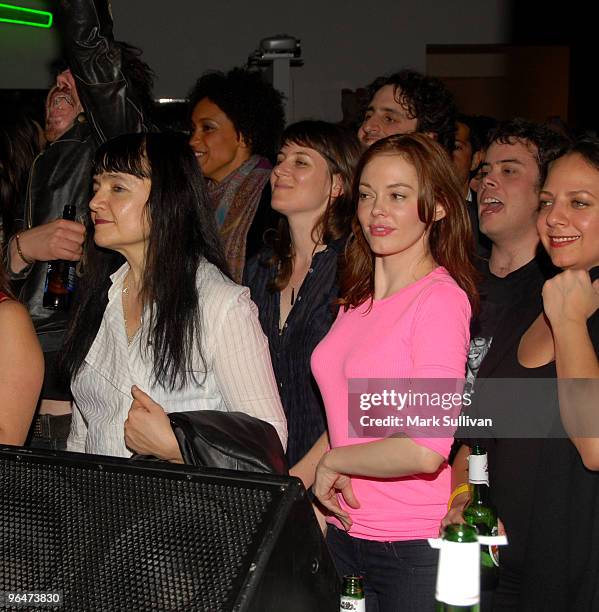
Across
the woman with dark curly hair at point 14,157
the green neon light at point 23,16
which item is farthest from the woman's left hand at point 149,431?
the green neon light at point 23,16

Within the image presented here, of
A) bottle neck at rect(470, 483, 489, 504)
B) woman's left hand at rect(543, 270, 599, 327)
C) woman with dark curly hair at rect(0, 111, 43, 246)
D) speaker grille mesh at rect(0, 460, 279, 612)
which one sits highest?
woman with dark curly hair at rect(0, 111, 43, 246)

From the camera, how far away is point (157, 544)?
46.5 inches

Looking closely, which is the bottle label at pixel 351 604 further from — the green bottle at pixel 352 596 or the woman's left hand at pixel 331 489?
the woman's left hand at pixel 331 489

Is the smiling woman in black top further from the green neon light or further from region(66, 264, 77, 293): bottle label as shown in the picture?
the green neon light

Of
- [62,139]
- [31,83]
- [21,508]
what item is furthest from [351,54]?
[21,508]

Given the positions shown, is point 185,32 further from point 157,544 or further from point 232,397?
point 157,544

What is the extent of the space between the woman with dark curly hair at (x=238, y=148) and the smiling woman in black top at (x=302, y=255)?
1.69 ft

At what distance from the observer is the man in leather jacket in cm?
257

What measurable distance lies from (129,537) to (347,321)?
95 centimetres

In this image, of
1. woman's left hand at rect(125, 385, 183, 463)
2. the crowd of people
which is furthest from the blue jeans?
woman's left hand at rect(125, 385, 183, 463)

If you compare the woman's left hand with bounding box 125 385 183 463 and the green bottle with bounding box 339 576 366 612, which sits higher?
the woman's left hand with bounding box 125 385 183 463

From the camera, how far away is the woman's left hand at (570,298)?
174 cm

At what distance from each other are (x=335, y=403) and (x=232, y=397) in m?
0.23

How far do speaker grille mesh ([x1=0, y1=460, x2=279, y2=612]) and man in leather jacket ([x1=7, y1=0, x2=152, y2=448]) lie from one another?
109 centimetres
